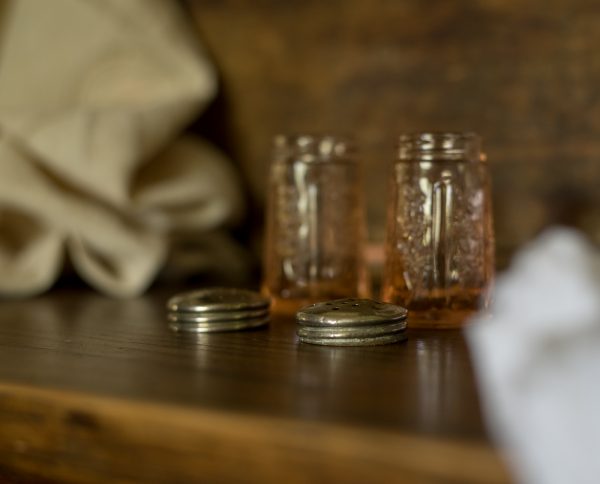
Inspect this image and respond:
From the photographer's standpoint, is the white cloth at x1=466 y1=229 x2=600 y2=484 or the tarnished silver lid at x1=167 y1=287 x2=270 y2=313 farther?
the tarnished silver lid at x1=167 y1=287 x2=270 y2=313

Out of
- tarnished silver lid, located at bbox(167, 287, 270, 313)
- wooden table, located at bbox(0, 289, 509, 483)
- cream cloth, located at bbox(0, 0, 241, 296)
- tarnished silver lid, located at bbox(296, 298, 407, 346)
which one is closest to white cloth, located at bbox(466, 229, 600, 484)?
wooden table, located at bbox(0, 289, 509, 483)

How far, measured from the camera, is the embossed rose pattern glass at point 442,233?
0.68 metres

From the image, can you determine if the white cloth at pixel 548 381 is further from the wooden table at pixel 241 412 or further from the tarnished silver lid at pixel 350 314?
the tarnished silver lid at pixel 350 314

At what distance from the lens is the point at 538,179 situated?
0.90 meters

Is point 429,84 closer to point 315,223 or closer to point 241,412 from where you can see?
point 315,223

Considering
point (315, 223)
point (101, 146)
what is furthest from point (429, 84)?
point (101, 146)

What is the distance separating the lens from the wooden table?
37cm

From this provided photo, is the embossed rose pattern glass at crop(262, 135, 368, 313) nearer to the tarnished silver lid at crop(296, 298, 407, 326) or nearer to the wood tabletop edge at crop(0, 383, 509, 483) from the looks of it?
the tarnished silver lid at crop(296, 298, 407, 326)

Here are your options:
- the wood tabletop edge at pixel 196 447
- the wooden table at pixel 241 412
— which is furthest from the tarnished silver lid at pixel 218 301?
the wood tabletop edge at pixel 196 447

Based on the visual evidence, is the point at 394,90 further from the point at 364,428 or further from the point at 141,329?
the point at 364,428

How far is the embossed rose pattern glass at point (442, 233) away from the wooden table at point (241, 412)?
2.1 inches

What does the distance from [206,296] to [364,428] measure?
0.33 m

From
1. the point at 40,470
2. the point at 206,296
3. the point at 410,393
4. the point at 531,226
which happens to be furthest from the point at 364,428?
the point at 531,226

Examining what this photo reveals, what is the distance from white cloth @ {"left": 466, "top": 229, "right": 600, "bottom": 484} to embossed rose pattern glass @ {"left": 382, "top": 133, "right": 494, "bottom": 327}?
26cm
